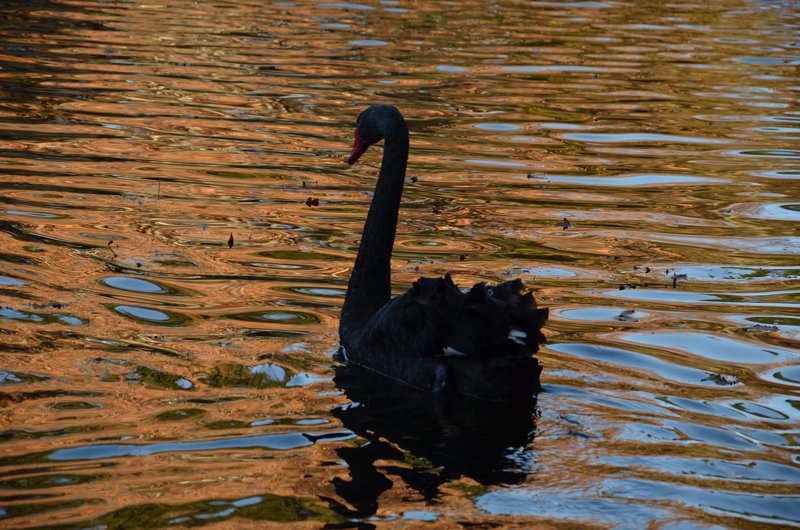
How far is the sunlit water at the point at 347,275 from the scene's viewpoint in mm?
4781

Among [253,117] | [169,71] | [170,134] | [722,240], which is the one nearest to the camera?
[722,240]

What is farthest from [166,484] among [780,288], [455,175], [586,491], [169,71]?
[169,71]

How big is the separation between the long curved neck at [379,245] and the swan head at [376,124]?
0.08ft

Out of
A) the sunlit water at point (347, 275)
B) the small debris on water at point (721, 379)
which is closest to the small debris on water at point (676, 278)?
the sunlit water at point (347, 275)

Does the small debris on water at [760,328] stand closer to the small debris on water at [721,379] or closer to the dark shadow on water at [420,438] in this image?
the small debris on water at [721,379]

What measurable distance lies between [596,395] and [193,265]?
3.11 meters

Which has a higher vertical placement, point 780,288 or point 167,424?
point 780,288

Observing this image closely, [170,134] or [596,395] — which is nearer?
[596,395]

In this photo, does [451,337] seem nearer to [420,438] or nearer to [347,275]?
[420,438]

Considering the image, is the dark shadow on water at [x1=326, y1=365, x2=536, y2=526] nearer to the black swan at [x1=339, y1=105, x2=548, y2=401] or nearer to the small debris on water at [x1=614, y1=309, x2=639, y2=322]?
the black swan at [x1=339, y1=105, x2=548, y2=401]

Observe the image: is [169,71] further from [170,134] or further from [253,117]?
[170,134]

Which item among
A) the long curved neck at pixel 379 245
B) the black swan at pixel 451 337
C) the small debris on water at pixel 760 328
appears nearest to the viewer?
the black swan at pixel 451 337

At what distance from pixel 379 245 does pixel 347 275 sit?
3.76 feet

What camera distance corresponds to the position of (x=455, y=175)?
1120cm
